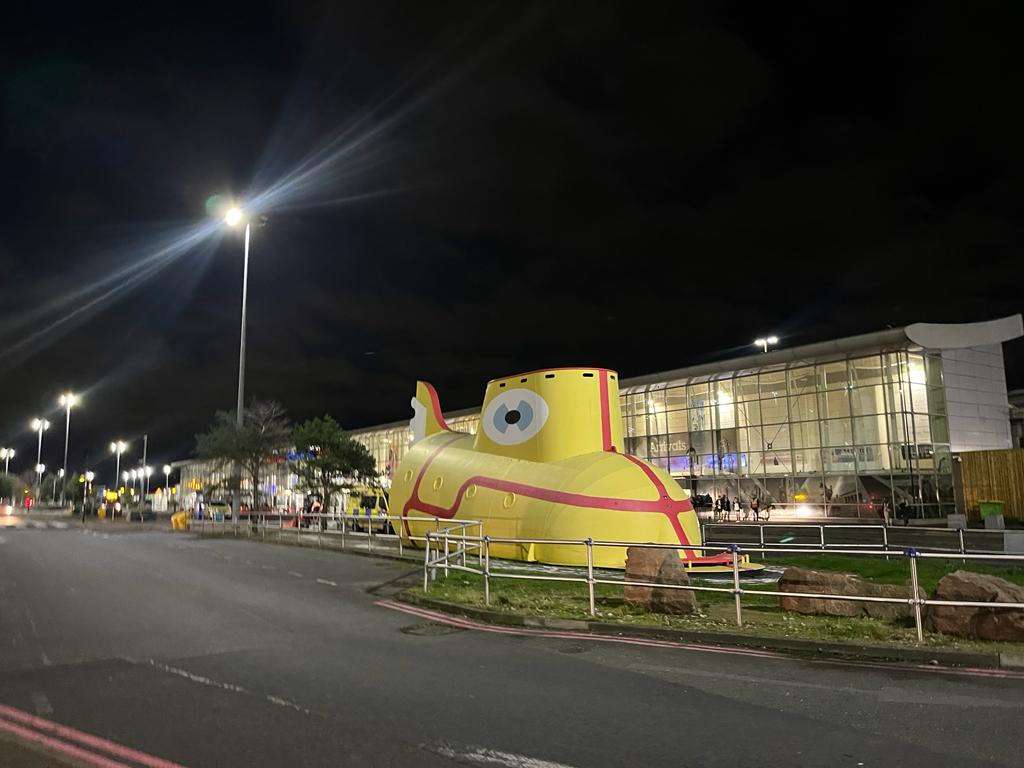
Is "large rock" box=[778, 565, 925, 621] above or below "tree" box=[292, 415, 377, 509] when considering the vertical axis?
below

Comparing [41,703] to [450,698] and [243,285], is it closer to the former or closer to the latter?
[450,698]

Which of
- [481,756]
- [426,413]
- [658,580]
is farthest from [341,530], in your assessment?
[481,756]

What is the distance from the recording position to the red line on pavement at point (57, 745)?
4.80 meters

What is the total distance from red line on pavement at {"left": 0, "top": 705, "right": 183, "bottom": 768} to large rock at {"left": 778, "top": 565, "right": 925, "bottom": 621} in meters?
Result: 8.08

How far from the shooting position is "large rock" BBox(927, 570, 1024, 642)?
795 centimetres

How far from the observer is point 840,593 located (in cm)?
969

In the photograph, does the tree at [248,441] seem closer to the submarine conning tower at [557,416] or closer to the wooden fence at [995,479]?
the submarine conning tower at [557,416]

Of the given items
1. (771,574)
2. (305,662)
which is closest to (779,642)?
(305,662)

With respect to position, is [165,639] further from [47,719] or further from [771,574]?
[771,574]

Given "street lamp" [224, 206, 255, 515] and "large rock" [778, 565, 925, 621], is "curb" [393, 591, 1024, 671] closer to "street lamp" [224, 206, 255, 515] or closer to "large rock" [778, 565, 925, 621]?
"large rock" [778, 565, 925, 621]

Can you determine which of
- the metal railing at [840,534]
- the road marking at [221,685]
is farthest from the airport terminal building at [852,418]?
the road marking at [221,685]

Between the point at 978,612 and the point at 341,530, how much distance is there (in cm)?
2486

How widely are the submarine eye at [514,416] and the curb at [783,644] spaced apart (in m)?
7.71

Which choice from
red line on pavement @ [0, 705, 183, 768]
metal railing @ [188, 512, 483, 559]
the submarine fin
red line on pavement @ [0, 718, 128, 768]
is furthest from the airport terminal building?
red line on pavement @ [0, 718, 128, 768]
